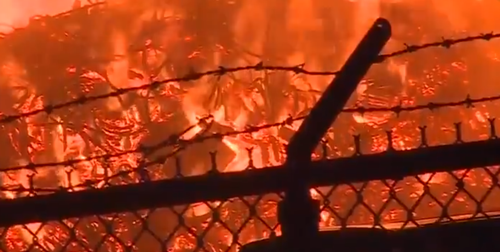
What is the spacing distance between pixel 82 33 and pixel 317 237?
5.93 feet

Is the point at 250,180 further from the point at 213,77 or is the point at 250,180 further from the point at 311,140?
the point at 213,77

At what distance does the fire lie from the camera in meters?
1.85

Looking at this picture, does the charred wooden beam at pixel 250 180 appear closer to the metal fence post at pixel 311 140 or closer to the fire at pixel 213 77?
the metal fence post at pixel 311 140

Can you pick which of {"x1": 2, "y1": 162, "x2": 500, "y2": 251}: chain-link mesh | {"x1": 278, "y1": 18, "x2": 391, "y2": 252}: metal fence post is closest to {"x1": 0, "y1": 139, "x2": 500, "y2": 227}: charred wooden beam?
{"x1": 278, "y1": 18, "x2": 391, "y2": 252}: metal fence post

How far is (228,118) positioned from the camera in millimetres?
2070

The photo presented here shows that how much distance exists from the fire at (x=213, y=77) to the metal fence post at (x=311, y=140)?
898mm

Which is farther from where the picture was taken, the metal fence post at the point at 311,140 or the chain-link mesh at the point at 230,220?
the chain-link mesh at the point at 230,220

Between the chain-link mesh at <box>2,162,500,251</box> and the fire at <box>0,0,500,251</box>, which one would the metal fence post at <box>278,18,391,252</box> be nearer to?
the chain-link mesh at <box>2,162,500,251</box>

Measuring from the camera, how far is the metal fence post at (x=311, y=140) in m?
0.65

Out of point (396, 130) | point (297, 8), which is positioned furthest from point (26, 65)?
point (396, 130)

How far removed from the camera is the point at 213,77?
7.46ft

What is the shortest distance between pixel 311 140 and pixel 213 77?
1.61m

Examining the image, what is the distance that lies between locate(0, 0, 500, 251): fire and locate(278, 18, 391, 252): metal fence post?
2.94 ft

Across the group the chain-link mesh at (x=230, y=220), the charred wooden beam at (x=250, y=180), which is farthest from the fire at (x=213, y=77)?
the charred wooden beam at (x=250, y=180)
